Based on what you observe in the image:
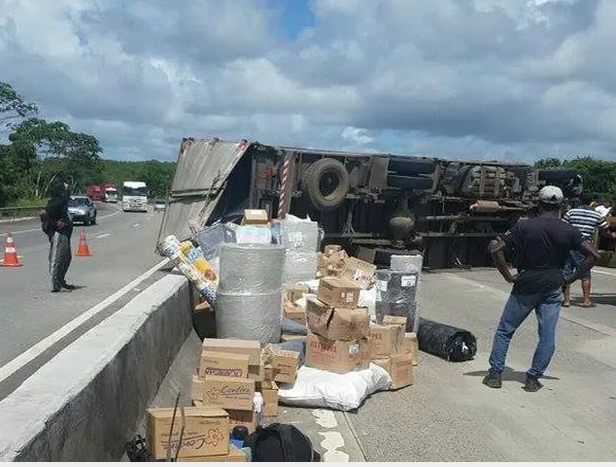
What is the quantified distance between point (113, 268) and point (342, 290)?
11.4 m

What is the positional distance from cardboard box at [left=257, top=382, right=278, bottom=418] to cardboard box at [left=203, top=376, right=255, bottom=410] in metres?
0.58

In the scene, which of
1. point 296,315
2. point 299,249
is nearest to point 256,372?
point 296,315

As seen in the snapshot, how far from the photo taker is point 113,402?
14.1 feet

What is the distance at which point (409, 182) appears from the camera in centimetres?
1614

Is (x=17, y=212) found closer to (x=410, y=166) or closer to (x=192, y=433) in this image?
(x=410, y=166)

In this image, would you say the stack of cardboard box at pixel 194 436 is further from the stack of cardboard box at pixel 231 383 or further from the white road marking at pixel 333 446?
the white road marking at pixel 333 446

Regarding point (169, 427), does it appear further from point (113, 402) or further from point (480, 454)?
point (480, 454)

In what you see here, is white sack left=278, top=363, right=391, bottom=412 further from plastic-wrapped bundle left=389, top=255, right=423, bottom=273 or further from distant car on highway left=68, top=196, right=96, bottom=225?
distant car on highway left=68, top=196, right=96, bottom=225

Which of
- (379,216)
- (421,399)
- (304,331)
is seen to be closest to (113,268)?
(379,216)

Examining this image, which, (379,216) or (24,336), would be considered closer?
(24,336)

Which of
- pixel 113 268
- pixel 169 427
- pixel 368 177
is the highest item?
pixel 368 177

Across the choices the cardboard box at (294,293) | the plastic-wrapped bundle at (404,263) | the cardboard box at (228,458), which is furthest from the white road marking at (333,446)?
the plastic-wrapped bundle at (404,263)

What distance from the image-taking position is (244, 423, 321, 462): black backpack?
14.1ft

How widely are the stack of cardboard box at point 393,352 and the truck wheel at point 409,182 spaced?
8783 millimetres
